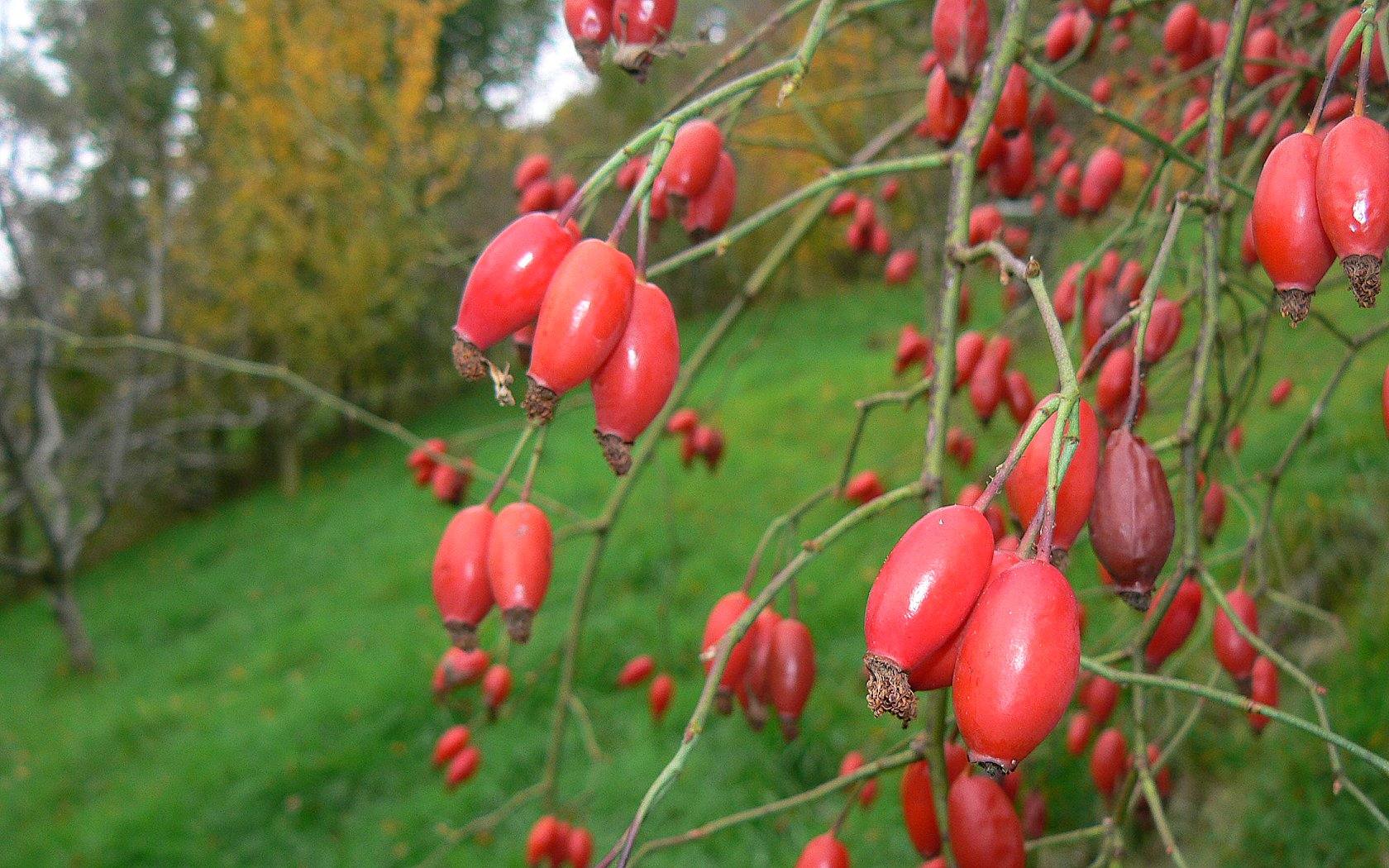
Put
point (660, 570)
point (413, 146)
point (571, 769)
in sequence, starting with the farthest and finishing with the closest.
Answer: point (413, 146), point (660, 570), point (571, 769)

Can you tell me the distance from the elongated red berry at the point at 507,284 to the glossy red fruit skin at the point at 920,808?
1.69 ft

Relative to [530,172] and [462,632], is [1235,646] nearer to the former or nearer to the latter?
[462,632]

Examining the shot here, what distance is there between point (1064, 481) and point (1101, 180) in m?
1.06

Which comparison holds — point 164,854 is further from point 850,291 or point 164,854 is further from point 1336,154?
point 850,291

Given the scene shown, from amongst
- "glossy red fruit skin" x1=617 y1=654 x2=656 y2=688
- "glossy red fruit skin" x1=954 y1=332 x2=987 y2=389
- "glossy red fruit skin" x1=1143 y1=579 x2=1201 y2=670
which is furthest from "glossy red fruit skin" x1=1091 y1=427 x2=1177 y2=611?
"glossy red fruit skin" x1=617 y1=654 x2=656 y2=688

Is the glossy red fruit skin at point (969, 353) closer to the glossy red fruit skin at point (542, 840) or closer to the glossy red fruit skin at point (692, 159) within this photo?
the glossy red fruit skin at point (692, 159)

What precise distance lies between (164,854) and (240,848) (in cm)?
32

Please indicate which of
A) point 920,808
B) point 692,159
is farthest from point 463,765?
point 692,159

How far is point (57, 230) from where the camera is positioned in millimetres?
6223

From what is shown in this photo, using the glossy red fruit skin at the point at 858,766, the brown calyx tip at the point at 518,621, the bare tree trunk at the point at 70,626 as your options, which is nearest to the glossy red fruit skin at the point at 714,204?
the brown calyx tip at the point at 518,621

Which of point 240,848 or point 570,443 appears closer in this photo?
point 240,848

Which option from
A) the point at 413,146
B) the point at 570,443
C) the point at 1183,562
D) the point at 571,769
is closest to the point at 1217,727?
the point at 1183,562

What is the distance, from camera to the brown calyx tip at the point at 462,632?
34.1 inches

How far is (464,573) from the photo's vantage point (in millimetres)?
862
